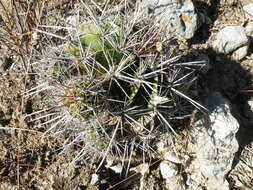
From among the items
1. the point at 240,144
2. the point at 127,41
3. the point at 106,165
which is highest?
the point at 127,41

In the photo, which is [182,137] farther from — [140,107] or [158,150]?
[140,107]

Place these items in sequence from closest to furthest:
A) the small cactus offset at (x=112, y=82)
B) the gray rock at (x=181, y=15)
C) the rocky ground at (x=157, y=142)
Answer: the small cactus offset at (x=112, y=82) → the rocky ground at (x=157, y=142) → the gray rock at (x=181, y=15)

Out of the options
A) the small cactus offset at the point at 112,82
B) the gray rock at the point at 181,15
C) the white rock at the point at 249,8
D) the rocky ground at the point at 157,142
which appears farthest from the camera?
the white rock at the point at 249,8

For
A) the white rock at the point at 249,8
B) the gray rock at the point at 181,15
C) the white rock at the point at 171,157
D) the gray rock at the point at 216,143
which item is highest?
the white rock at the point at 249,8

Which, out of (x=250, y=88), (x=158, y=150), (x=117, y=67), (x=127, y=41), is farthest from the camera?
(x=250, y=88)

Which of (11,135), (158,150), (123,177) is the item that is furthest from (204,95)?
(11,135)

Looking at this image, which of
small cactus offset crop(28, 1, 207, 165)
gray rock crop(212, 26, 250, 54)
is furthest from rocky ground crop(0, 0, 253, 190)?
small cactus offset crop(28, 1, 207, 165)

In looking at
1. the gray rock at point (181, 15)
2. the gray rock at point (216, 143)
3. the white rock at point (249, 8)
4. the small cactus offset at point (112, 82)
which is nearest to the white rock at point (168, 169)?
the gray rock at point (216, 143)

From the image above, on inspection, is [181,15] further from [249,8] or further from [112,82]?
[112,82]

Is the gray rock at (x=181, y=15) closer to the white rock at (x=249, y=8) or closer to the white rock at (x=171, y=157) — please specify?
the white rock at (x=249, y=8)
